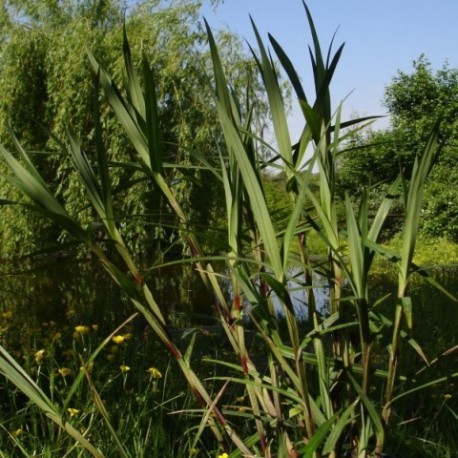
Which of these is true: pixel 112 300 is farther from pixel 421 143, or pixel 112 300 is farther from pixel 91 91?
pixel 421 143

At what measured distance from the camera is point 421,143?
14250 mm

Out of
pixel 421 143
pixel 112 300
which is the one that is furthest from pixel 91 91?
pixel 421 143

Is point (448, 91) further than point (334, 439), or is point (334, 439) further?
point (448, 91)

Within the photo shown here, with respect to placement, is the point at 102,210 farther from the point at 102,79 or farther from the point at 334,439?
the point at 334,439

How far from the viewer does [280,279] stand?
130cm

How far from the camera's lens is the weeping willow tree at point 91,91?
8945mm

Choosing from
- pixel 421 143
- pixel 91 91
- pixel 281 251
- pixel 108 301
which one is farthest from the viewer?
pixel 421 143

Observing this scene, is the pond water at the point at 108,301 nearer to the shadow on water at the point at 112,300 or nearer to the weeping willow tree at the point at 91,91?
the shadow on water at the point at 112,300

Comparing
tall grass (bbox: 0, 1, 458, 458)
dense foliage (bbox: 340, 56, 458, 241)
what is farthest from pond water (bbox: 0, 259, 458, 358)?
dense foliage (bbox: 340, 56, 458, 241)

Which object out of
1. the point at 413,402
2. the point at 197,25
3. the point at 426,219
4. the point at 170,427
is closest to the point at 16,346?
the point at 170,427

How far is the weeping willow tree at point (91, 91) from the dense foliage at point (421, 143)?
5.18 m

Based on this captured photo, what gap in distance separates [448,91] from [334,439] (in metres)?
15.4

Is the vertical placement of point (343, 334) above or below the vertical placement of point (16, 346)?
above

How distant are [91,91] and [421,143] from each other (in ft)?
25.1
